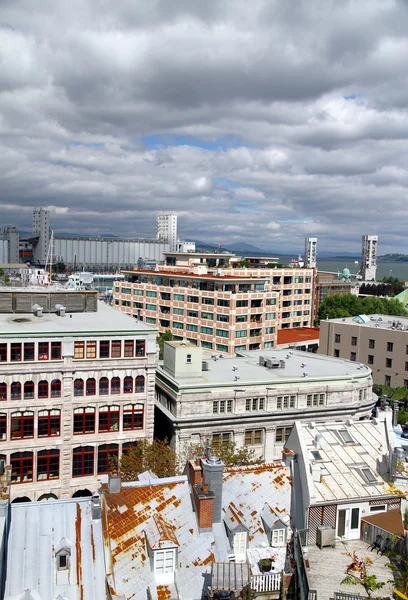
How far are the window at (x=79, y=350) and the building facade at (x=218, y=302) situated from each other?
5575cm

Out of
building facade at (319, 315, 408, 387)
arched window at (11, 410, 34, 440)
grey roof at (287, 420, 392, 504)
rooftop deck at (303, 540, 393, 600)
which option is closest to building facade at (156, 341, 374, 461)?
arched window at (11, 410, 34, 440)

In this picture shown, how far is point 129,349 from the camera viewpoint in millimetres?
56344

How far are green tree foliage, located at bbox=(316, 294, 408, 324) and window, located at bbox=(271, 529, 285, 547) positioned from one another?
12180 centimetres

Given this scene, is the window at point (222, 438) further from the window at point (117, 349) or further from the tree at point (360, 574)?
the tree at point (360, 574)

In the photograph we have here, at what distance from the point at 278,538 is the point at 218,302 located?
80.9 meters

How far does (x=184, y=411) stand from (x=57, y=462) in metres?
13.4

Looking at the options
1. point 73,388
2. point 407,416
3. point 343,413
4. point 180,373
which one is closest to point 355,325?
point 407,416

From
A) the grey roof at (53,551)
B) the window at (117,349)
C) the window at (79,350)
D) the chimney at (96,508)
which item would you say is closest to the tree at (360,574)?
the grey roof at (53,551)

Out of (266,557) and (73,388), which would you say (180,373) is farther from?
(266,557)

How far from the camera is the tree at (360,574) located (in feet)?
75.2

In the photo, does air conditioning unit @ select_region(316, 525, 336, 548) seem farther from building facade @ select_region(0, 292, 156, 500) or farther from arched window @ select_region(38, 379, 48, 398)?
arched window @ select_region(38, 379, 48, 398)

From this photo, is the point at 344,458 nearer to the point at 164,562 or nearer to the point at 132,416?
the point at 164,562

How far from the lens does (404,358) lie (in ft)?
297

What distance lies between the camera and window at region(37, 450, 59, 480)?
53.8 m
